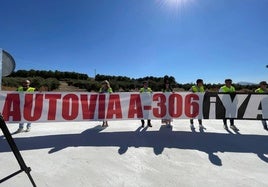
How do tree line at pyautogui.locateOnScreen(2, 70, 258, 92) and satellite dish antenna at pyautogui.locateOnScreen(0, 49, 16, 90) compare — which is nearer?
satellite dish antenna at pyautogui.locateOnScreen(0, 49, 16, 90)

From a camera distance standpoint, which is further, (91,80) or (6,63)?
(91,80)

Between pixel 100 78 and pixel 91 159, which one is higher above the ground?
pixel 100 78

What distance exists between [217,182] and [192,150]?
1.68 m

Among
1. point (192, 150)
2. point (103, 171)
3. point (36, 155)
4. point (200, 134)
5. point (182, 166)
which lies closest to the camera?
point (103, 171)

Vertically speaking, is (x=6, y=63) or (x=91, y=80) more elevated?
(x=91, y=80)

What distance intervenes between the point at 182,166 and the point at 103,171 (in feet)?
4.88

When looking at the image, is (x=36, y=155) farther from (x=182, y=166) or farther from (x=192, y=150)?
(x=192, y=150)

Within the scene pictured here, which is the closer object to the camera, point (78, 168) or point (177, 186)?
point (177, 186)

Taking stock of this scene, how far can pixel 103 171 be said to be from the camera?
391 centimetres

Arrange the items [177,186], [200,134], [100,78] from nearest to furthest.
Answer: [177,186] → [200,134] → [100,78]

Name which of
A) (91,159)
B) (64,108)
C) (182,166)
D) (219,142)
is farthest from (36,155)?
(219,142)

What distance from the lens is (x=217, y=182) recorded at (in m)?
3.49

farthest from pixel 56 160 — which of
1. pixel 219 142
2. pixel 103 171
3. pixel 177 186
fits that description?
pixel 219 142

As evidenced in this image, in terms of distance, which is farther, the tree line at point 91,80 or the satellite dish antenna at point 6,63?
the tree line at point 91,80
